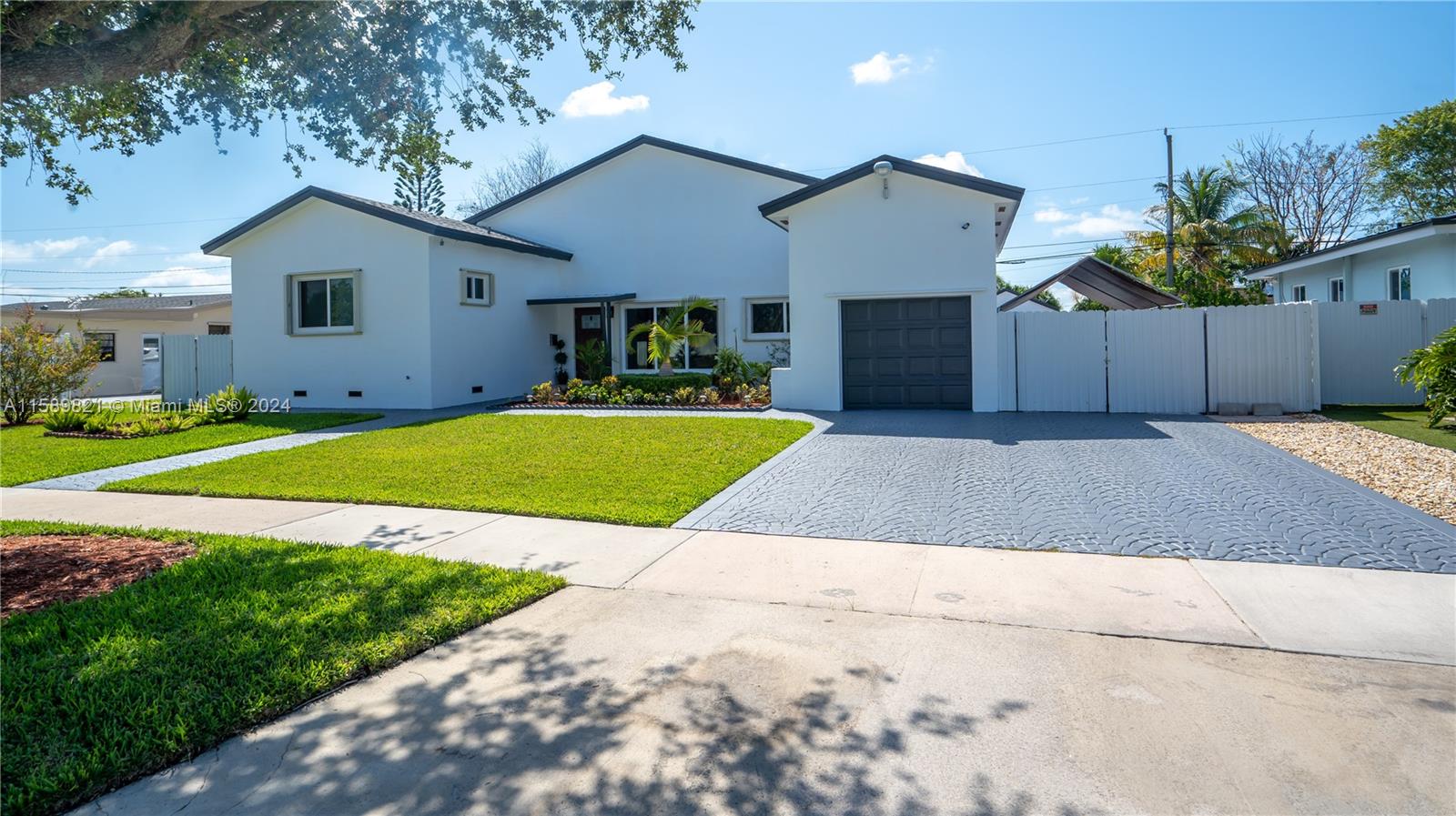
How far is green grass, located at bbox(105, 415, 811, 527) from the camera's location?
8.18 metres

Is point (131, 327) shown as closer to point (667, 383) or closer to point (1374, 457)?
point (667, 383)

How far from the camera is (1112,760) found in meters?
3.18

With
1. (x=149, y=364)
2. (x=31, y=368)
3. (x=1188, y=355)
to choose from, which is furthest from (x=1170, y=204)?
(x=149, y=364)

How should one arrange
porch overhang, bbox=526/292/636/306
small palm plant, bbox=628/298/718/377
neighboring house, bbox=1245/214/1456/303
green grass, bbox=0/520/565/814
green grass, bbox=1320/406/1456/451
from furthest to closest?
porch overhang, bbox=526/292/636/306, small palm plant, bbox=628/298/718/377, neighboring house, bbox=1245/214/1456/303, green grass, bbox=1320/406/1456/451, green grass, bbox=0/520/565/814

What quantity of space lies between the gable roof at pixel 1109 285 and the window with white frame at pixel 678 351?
301 inches

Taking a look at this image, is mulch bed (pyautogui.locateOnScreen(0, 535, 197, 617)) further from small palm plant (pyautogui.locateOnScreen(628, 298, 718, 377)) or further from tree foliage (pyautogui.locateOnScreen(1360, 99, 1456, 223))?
tree foliage (pyautogui.locateOnScreen(1360, 99, 1456, 223))

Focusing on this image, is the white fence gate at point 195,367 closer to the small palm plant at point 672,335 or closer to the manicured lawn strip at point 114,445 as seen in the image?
the manicured lawn strip at point 114,445

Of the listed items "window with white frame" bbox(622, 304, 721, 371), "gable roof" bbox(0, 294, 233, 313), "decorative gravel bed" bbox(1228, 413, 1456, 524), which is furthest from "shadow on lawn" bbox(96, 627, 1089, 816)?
"gable roof" bbox(0, 294, 233, 313)

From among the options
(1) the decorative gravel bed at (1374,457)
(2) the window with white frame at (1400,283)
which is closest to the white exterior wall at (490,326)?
(1) the decorative gravel bed at (1374,457)

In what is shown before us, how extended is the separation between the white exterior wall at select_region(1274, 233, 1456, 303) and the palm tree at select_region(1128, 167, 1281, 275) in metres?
11.0

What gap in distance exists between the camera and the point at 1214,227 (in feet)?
112

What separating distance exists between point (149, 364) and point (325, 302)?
16.1 meters

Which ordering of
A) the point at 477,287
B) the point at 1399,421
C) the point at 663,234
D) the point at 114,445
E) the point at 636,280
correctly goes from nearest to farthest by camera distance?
1. the point at 114,445
2. the point at 1399,421
3. the point at 477,287
4. the point at 663,234
5. the point at 636,280

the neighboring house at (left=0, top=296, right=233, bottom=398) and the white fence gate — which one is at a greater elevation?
the neighboring house at (left=0, top=296, right=233, bottom=398)
